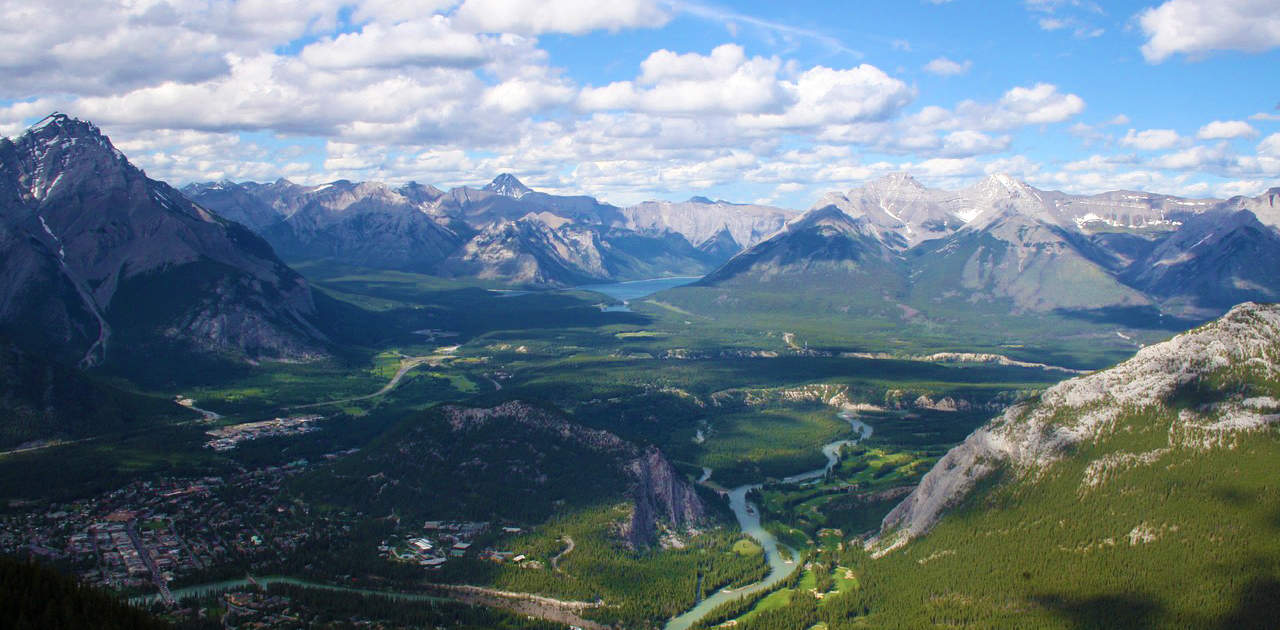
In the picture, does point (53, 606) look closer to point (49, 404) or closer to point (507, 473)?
point (507, 473)

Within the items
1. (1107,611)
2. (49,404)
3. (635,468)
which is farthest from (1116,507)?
(49,404)

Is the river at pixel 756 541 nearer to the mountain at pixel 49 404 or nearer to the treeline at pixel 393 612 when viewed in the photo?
the treeline at pixel 393 612

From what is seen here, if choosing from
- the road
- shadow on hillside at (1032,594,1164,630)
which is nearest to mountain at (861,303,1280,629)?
shadow on hillside at (1032,594,1164,630)

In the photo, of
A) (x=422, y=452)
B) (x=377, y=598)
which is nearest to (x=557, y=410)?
(x=422, y=452)

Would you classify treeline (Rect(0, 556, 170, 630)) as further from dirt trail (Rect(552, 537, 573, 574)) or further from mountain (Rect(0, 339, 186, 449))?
mountain (Rect(0, 339, 186, 449))

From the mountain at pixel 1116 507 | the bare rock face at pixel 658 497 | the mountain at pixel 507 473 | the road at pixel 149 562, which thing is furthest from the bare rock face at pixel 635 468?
the road at pixel 149 562

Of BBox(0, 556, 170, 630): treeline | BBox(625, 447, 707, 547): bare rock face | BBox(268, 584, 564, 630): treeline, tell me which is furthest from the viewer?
BBox(625, 447, 707, 547): bare rock face
